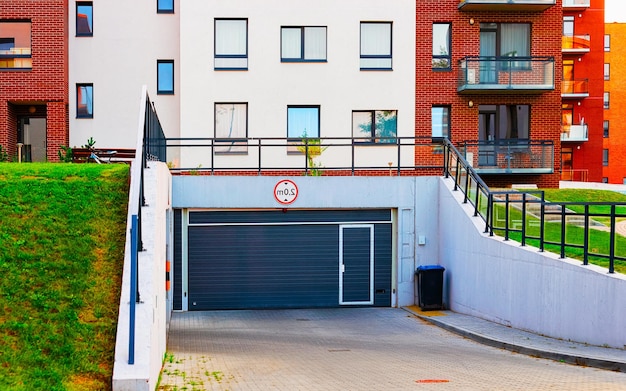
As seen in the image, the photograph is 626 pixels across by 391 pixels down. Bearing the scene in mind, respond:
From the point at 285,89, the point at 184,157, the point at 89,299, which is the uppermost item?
the point at 285,89

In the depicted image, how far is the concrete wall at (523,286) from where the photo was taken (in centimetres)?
1262

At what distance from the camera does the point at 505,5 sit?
2948 cm

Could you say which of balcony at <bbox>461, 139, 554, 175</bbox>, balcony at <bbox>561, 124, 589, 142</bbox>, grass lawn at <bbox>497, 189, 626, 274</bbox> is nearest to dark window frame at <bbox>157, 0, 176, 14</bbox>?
balcony at <bbox>461, 139, 554, 175</bbox>

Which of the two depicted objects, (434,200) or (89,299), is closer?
(89,299)

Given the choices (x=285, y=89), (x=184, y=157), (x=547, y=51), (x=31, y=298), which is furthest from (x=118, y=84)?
(x=31, y=298)

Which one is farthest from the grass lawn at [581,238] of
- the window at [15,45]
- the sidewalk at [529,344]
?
the window at [15,45]

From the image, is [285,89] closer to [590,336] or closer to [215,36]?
[215,36]

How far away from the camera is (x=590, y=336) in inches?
510

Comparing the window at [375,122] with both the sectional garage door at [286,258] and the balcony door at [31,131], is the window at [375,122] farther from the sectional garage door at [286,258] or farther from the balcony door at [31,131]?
the balcony door at [31,131]

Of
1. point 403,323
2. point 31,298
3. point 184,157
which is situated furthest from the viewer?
point 184,157

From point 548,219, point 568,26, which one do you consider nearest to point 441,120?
point 548,219

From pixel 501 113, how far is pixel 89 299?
22.3 m

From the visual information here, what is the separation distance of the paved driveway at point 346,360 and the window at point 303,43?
42.9 feet

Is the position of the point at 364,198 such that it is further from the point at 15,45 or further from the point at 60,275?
the point at 15,45
